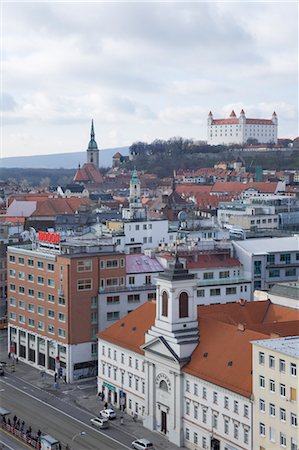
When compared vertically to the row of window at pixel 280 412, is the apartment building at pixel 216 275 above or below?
above

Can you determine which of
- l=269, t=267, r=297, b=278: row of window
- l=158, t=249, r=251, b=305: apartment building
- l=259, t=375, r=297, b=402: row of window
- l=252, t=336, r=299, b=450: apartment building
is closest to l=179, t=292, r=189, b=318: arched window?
l=252, t=336, r=299, b=450: apartment building

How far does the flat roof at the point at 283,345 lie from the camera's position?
41.9 m

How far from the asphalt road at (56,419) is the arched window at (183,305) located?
8888 mm

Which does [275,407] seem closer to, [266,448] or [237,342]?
[266,448]

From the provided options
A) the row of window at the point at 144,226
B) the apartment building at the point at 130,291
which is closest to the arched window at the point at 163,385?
the apartment building at the point at 130,291

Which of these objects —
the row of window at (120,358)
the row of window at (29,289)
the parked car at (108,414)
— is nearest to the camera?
the parked car at (108,414)

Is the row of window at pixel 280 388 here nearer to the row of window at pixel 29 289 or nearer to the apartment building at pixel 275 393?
the apartment building at pixel 275 393

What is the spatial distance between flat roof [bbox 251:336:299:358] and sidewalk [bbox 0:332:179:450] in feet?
36.1

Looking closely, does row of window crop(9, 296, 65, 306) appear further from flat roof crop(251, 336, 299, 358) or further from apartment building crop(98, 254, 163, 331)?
flat roof crop(251, 336, 299, 358)

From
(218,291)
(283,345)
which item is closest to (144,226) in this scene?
(218,291)

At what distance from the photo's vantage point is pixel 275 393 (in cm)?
4300

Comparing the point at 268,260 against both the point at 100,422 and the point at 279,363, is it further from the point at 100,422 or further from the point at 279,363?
the point at 279,363

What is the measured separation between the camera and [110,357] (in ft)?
198

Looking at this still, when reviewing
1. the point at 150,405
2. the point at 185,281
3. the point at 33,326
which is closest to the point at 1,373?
the point at 33,326
